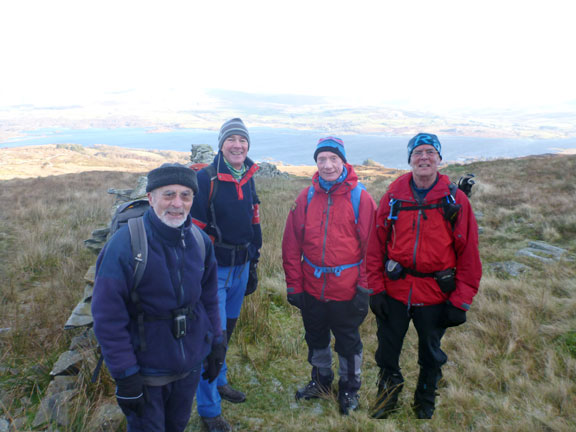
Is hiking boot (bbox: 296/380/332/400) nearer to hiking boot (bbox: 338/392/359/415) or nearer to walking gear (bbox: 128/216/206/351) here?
hiking boot (bbox: 338/392/359/415)

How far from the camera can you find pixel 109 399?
237cm

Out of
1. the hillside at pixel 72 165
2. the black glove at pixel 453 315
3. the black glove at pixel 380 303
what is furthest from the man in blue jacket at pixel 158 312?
the hillside at pixel 72 165

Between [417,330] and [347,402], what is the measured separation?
86 centimetres

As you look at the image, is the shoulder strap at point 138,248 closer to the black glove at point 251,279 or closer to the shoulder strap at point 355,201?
the black glove at point 251,279

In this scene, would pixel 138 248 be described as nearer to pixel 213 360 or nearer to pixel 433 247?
pixel 213 360

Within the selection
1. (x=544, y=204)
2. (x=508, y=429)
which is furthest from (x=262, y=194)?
(x=508, y=429)

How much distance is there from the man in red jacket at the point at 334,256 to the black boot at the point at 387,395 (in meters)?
0.18

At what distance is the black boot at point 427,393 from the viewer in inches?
98.0

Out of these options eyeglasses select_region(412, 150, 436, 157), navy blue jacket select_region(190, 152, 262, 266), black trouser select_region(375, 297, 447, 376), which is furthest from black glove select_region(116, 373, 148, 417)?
eyeglasses select_region(412, 150, 436, 157)

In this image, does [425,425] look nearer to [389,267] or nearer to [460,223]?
[389,267]

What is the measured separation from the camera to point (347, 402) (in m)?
2.64

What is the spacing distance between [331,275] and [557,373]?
7.40 ft

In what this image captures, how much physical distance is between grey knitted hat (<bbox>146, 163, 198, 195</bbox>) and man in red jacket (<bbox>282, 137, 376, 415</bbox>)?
1140mm

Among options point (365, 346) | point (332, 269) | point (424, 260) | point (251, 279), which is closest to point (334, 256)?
point (332, 269)
